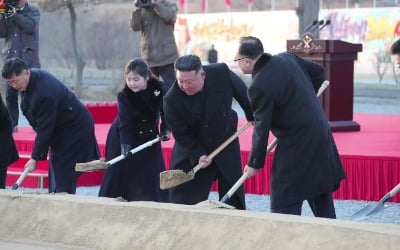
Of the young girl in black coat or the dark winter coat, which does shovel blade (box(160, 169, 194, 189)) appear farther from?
the dark winter coat

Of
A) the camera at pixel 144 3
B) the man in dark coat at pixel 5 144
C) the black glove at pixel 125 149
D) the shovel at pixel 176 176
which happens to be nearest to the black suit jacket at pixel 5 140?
the man in dark coat at pixel 5 144

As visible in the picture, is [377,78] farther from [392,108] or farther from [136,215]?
[136,215]

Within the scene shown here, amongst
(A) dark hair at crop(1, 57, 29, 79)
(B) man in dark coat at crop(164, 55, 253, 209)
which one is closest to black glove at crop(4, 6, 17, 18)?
(A) dark hair at crop(1, 57, 29, 79)

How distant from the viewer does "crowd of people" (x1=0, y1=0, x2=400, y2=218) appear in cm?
555

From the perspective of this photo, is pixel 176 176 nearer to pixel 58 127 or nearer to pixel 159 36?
pixel 58 127

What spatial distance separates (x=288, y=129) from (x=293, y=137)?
54 mm

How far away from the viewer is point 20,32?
10188 millimetres

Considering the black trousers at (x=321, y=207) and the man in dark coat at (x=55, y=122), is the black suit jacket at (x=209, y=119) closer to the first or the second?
the black trousers at (x=321, y=207)

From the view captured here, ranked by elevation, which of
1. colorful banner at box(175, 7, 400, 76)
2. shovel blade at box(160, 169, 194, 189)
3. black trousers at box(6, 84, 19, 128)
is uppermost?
shovel blade at box(160, 169, 194, 189)

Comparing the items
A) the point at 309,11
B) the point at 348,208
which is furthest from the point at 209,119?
the point at 309,11

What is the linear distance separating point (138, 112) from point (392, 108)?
12798 mm

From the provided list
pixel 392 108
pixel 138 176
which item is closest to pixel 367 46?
pixel 392 108

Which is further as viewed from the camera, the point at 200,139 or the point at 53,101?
the point at 53,101

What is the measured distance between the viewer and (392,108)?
18.9 meters
